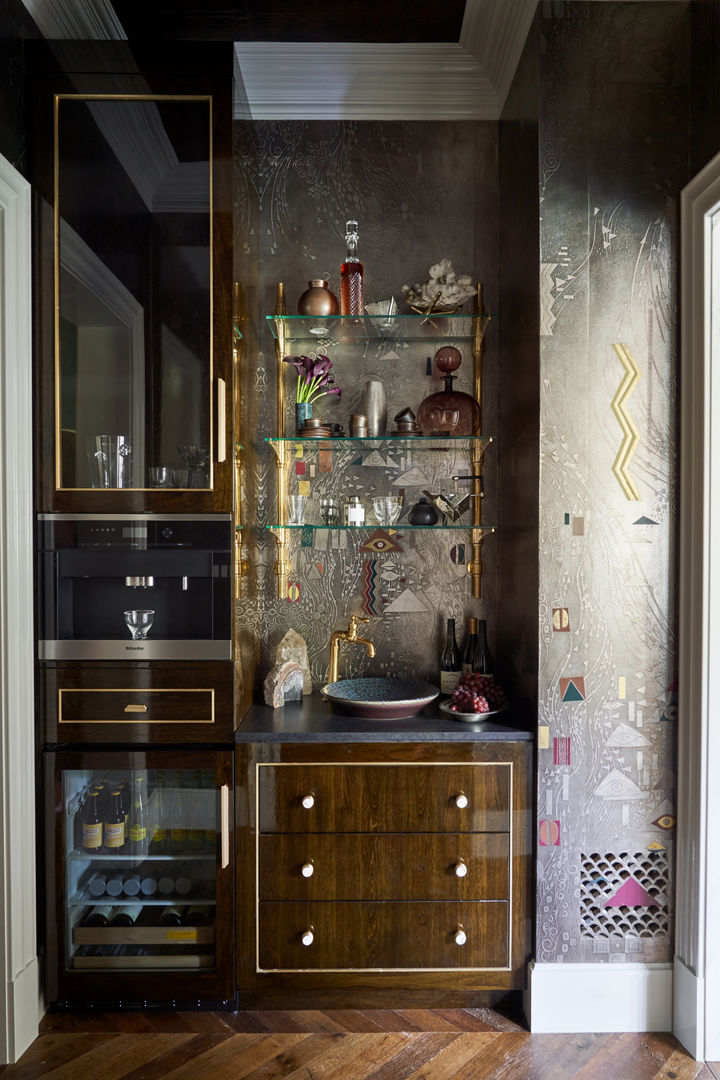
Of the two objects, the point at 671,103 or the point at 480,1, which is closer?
the point at 671,103

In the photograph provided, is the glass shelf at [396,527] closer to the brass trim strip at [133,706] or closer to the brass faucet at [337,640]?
the brass faucet at [337,640]

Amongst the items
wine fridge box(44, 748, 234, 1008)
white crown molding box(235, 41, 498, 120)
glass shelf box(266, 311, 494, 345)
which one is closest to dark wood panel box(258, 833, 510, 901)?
wine fridge box(44, 748, 234, 1008)

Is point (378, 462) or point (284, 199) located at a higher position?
point (284, 199)

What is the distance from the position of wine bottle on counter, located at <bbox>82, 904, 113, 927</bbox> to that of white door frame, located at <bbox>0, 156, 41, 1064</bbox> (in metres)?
0.15

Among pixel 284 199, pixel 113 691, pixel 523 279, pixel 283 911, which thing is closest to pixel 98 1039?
pixel 283 911

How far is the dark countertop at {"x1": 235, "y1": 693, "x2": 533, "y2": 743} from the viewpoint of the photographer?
82.4 inches

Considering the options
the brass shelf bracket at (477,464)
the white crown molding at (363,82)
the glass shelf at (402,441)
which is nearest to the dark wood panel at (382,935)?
the brass shelf bracket at (477,464)

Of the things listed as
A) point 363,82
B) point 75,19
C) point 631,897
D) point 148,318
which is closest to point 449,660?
point 631,897

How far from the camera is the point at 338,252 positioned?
8.50 ft

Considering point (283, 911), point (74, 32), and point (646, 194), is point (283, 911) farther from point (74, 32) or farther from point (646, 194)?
point (74, 32)

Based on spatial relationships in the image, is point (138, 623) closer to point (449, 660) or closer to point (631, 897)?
point (449, 660)

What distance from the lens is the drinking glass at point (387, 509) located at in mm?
2434

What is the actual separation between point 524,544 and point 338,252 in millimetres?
1272

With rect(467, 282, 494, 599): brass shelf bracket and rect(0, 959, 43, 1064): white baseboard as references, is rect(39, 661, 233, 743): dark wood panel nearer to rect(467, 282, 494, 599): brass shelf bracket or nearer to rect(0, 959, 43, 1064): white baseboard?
rect(0, 959, 43, 1064): white baseboard
